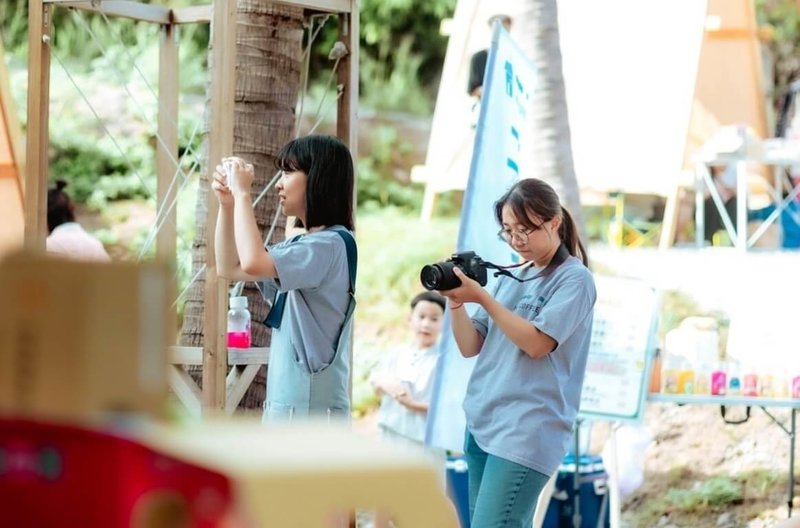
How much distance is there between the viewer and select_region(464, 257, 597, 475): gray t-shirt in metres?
3.76

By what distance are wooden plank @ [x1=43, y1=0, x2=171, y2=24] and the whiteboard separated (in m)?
2.23

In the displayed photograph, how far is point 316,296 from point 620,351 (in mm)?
2418

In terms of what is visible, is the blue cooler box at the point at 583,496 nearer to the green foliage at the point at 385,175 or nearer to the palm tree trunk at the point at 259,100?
the palm tree trunk at the point at 259,100

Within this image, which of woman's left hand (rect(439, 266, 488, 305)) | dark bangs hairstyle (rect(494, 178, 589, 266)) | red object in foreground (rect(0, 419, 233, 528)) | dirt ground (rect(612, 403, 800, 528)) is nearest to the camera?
red object in foreground (rect(0, 419, 233, 528))

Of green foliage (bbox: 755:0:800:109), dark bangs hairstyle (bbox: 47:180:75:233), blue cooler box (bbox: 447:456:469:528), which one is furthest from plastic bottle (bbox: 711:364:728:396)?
green foliage (bbox: 755:0:800:109)

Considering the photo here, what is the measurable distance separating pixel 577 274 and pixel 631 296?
2.23 m

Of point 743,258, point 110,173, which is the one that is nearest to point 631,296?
point 743,258

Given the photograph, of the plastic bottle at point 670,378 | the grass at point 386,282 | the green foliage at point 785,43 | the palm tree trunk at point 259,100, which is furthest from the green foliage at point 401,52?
the palm tree trunk at point 259,100

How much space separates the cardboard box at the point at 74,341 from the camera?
4.25ft

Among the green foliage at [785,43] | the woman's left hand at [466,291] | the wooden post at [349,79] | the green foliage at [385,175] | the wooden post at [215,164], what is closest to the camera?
the woman's left hand at [466,291]

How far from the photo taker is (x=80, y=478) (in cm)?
129

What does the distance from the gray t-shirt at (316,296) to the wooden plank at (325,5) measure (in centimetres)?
91

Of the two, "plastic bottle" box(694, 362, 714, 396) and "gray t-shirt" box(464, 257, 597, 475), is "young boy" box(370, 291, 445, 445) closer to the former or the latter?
"plastic bottle" box(694, 362, 714, 396)

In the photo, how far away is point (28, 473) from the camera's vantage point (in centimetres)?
129
